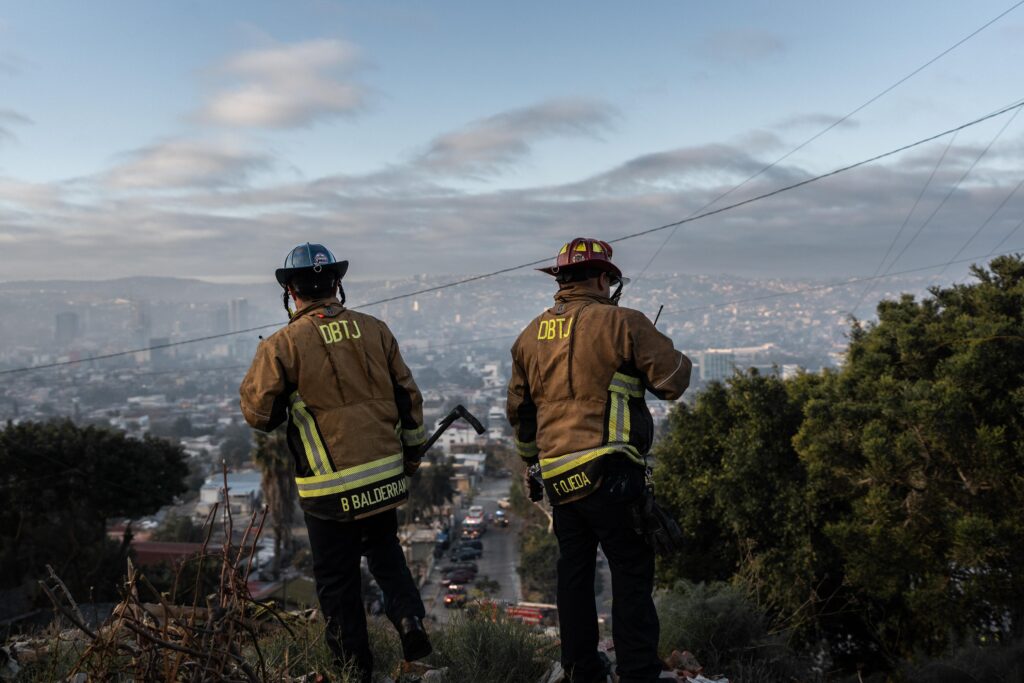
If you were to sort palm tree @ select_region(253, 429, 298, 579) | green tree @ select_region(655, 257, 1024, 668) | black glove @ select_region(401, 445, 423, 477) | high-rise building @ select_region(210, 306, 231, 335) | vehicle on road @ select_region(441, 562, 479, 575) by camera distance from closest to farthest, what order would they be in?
black glove @ select_region(401, 445, 423, 477), green tree @ select_region(655, 257, 1024, 668), palm tree @ select_region(253, 429, 298, 579), vehicle on road @ select_region(441, 562, 479, 575), high-rise building @ select_region(210, 306, 231, 335)

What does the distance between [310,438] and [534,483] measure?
1305 mm

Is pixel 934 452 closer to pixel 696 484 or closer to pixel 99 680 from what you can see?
pixel 696 484

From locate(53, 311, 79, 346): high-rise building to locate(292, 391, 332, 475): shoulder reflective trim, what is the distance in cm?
21305

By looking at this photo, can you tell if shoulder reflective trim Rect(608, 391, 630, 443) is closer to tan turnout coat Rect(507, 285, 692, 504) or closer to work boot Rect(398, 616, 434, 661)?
tan turnout coat Rect(507, 285, 692, 504)

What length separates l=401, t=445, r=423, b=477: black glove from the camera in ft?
13.5

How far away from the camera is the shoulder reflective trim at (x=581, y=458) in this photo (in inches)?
144

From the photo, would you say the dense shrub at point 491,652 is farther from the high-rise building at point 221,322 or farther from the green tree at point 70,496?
the high-rise building at point 221,322

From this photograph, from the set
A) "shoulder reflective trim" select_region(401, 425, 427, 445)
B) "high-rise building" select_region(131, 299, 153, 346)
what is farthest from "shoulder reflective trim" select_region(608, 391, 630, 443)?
"high-rise building" select_region(131, 299, 153, 346)

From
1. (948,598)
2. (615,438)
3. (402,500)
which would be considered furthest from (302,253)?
(948,598)

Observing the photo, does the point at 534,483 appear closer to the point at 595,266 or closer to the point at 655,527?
the point at 655,527

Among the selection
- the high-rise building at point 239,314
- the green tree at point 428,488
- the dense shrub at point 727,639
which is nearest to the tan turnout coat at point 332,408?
the dense shrub at point 727,639

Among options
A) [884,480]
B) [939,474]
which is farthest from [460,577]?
[939,474]

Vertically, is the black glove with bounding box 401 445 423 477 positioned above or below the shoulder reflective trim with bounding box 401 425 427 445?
below

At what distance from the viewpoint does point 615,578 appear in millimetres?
3736
